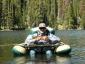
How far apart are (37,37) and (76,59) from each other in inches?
210

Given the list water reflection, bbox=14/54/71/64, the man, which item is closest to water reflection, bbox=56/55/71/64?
water reflection, bbox=14/54/71/64

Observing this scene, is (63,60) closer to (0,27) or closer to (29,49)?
(29,49)

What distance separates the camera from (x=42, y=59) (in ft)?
118

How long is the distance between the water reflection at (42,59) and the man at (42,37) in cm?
143

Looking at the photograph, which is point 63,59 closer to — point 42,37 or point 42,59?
point 42,59

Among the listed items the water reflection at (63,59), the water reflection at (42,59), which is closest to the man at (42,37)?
the water reflection at (42,59)

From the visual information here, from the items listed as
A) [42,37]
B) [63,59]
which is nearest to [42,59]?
[63,59]

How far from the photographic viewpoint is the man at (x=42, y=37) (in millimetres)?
39656

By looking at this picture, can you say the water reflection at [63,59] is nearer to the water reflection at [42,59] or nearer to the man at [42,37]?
the water reflection at [42,59]

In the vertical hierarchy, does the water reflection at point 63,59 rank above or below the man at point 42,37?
below

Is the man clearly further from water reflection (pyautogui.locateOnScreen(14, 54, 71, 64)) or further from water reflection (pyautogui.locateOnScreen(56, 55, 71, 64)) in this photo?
water reflection (pyautogui.locateOnScreen(56, 55, 71, 64))

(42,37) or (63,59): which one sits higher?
(42,37)

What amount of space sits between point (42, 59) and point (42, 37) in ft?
13.4

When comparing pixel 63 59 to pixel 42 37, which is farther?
pixel 42 37
